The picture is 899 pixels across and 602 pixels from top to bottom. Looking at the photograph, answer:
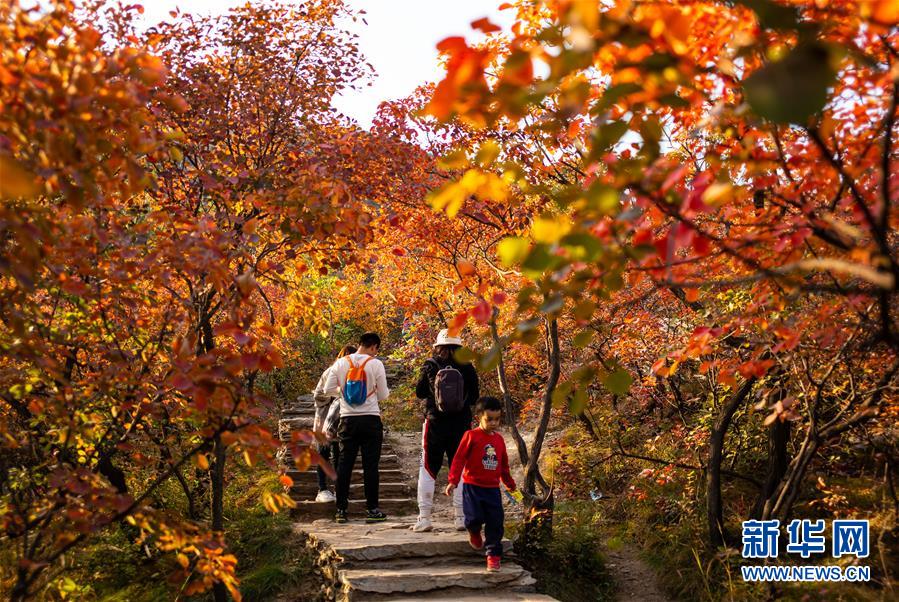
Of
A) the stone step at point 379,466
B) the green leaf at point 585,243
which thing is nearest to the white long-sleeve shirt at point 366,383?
the stone step at point 379,466

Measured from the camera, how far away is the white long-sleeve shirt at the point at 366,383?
299 inches

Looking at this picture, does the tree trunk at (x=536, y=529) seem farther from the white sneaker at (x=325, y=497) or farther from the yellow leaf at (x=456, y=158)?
the yellow leaf at (x=456, y=158)

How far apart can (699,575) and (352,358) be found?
3956 mm

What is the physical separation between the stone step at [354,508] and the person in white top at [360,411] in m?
0.70

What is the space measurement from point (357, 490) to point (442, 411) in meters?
3.12

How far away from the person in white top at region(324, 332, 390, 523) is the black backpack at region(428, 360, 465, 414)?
686mm

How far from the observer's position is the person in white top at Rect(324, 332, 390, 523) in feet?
24.8

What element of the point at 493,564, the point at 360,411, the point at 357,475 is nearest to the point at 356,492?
the point at 357,475

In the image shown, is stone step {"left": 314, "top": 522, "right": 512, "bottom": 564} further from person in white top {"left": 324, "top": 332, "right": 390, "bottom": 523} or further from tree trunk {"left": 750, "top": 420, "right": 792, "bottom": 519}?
tree trunk {"left": 750, "top": 420, "right": 792, "bottom": 519}

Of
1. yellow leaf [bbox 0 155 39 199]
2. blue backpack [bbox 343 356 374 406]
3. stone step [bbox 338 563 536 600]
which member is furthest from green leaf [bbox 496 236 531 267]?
blue backpack [bbox 343 356 374 406]

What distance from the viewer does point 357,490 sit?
9.64 m

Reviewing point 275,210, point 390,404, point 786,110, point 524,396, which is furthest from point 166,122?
point 390,404

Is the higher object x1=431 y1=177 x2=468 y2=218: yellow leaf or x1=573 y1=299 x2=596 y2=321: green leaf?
x1=431 y1=177 x2=468 y2=218: yellow leaf

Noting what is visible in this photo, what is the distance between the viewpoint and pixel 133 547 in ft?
25.4
